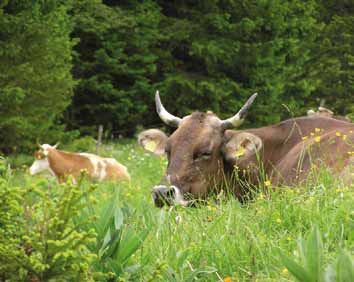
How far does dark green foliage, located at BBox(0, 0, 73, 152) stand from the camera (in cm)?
1477

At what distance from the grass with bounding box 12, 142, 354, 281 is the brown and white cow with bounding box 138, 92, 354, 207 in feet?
6.11

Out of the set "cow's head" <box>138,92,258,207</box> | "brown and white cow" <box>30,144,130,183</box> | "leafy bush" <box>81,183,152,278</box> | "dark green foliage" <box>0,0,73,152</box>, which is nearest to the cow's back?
"brown and white cow" <box>30,144,130,183</box>

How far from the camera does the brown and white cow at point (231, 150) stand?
6.77 metres

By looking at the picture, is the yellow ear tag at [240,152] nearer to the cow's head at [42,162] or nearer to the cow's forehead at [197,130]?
the cow's forehead at [197,130]

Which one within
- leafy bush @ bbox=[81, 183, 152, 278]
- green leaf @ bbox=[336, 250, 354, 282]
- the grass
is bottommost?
the grass

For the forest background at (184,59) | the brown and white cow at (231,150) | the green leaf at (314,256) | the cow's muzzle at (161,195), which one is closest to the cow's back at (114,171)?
the brown and white cow at (231,150)

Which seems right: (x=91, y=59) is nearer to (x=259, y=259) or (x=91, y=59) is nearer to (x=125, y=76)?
(x=125, y=76)

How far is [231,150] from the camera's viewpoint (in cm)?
730

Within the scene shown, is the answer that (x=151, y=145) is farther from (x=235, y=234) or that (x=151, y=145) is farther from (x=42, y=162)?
(x=42, y=162)

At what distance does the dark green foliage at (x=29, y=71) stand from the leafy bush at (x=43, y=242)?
11.8 meters

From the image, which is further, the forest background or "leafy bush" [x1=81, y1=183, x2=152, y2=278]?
the forest background

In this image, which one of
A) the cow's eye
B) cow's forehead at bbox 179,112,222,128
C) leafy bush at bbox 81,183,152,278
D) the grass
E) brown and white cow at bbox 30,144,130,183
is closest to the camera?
leafy bush at bbox 81,183,152,278

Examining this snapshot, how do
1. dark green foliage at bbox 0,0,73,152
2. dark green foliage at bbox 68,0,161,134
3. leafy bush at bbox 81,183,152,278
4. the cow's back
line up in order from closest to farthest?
leafy bush at bbox 81,183,152,278, the cow's back, dark green foliage at bbox 0,0,73,152, dark green foliage at bbox 68,0,161,134

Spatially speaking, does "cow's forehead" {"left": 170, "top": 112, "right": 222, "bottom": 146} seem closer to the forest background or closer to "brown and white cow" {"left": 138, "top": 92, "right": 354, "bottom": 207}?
"brown and white cow" {"left": 138, "top": 92, "right": 354, "bottom": 207}
